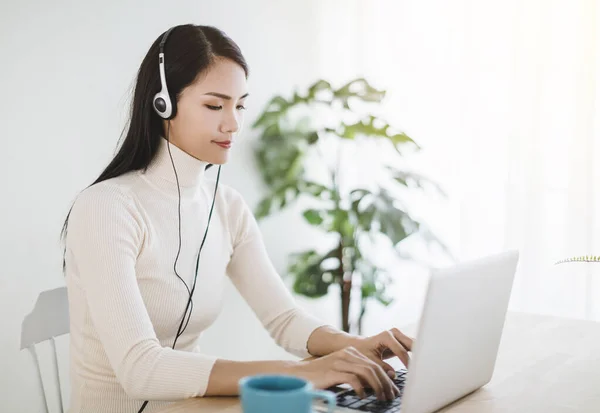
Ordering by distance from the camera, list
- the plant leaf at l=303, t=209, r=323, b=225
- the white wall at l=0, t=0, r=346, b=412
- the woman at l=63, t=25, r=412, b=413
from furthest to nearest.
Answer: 1. the plant leaf at l=303, t=209, r=323, b=225
2. the white wall at l=0, t=0, r=346, b=412
3. the woman at l=63, t=25, r=412, b=413

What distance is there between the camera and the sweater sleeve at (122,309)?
1262 millimetres

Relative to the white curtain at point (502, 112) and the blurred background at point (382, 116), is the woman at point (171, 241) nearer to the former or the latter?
the blurred background at point (382, 116)

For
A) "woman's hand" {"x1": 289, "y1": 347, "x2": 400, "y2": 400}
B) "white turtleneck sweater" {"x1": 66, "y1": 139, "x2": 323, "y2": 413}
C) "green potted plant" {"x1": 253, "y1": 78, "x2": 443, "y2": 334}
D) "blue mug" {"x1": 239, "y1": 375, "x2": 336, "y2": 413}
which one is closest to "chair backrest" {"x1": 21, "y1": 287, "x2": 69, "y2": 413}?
"white turtleneck sweater" {"x1": 66, "y1": 139, "x2": 323, "y2": 413}

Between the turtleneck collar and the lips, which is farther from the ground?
the lips

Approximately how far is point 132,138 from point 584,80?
5.79 feet

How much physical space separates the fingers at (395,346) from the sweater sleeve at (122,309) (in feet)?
1.04

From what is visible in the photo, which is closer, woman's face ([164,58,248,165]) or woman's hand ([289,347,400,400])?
woman's hand ([289,347,400,400])

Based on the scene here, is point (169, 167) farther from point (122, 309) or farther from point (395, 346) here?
point (395, 346)

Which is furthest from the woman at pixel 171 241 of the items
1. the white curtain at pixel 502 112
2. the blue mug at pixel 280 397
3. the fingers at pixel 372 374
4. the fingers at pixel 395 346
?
the white curtain at pixel 502 112

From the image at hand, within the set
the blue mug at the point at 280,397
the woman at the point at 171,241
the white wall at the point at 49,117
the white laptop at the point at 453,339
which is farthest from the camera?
the white wall at the point at 49,117

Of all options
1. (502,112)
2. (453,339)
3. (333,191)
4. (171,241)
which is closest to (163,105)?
(171,241)

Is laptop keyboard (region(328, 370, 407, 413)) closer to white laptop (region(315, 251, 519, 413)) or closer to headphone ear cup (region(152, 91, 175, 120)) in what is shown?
white laptop (region(315, 251, 519, 413))

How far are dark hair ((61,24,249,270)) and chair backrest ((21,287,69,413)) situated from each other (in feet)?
0.89

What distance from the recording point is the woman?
4.52 ft
